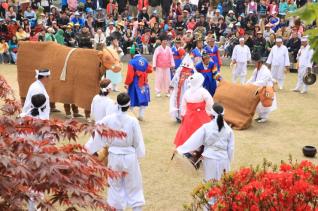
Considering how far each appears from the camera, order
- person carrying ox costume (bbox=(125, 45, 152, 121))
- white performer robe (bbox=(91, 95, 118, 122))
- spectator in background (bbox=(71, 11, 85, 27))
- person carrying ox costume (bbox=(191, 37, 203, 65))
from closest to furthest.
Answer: white performer robe (bbox=(91, 95, 118, 122)) → person carrying ox costume (bbox=(125, 45, 152, 121)) → person carrying ox costume (bbox=(191, 37, 203, 65)) → spectator in background (bbox=(71, 11, 85, 27))

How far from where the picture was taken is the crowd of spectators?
19.5 m

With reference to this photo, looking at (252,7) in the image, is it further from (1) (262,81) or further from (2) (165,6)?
(1) (262,81)

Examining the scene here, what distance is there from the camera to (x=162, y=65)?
14547 mm

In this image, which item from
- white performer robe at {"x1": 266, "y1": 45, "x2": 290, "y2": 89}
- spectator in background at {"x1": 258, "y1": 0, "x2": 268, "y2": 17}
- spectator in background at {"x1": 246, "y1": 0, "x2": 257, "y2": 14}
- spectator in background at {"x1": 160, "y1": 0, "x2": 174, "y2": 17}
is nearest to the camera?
white performer robe at {"x1": 266, "y1": 45, "x2": 290, "y2": 89}

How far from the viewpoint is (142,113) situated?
A: 1191 cm

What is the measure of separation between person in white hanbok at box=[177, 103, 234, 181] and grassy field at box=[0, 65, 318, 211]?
756 mm

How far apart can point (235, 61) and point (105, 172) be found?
471 inches

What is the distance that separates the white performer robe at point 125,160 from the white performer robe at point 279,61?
9.81 m

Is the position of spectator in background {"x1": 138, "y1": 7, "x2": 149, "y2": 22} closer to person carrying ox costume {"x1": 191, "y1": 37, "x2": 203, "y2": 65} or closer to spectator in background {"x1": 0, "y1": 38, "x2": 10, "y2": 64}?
spectator in background {"x1": 0, "y1": 38, "x2": 10, "y2": 64}

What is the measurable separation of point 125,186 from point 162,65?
822 cm

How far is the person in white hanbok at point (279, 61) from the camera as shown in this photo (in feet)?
50.9

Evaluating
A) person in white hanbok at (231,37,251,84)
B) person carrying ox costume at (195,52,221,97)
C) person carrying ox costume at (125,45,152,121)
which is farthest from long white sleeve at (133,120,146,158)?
person in white hanbok at (231,37,251,84)

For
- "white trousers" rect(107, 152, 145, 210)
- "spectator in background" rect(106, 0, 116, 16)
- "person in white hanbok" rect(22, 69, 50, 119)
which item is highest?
"spectator in background" rect(106, 0, 116, 16)

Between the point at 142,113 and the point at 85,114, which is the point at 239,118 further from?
the point at 85,114
